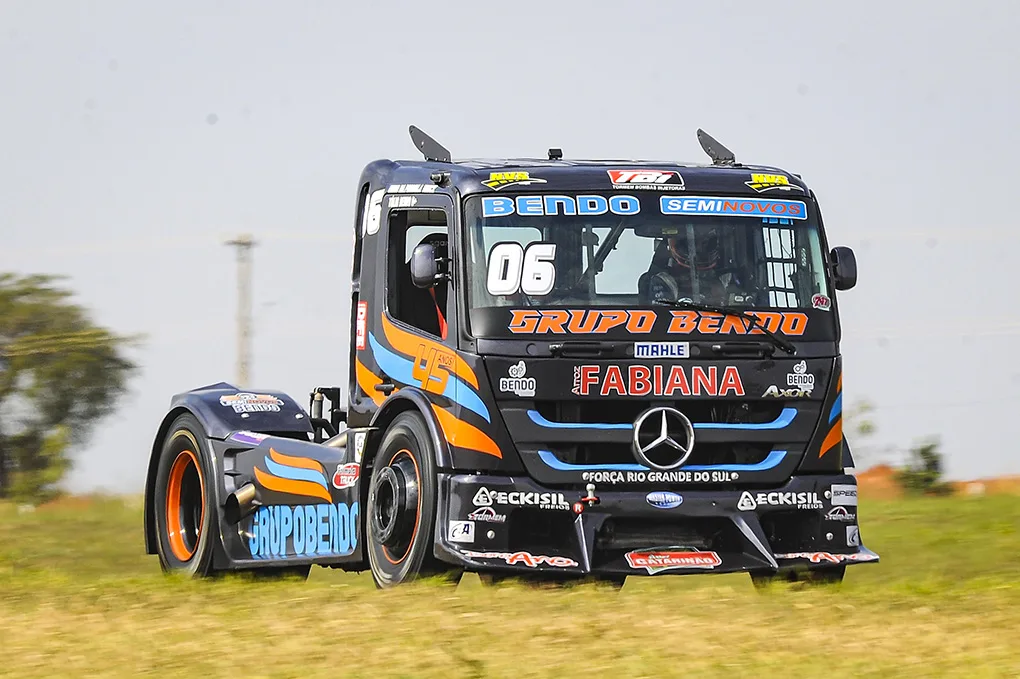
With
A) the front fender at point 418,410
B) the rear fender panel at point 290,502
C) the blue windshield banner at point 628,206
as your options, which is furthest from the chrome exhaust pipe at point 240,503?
the blue windshield banner at point 628,206

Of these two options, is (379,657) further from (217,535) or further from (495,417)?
(217,535)

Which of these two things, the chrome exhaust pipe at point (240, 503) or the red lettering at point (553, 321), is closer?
the red lettering at point (553, 321)

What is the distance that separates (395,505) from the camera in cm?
1161

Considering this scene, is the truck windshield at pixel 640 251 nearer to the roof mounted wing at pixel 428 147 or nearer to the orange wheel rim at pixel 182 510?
the roof mounted wing at pixel 428 147

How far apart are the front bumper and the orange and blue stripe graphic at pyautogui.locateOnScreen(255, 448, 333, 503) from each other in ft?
5.96

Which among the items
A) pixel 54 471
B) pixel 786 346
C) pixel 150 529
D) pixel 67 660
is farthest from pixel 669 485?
pixel 54 471

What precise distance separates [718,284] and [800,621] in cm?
265

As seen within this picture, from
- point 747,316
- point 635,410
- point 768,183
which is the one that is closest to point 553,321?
point 635,410

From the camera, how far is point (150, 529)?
14.8 meters

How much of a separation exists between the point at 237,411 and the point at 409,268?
2403 mm

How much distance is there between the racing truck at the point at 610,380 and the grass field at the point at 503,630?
0.39m

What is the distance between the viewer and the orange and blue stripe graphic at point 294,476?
42.0 feet

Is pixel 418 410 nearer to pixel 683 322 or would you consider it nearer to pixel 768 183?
pixel 683 322

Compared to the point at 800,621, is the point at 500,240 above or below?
above
